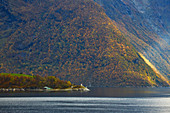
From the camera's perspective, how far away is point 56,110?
482 feet

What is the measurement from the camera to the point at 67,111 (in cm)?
14462

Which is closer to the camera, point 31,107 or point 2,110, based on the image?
point 2,110

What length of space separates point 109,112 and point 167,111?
20.4 m

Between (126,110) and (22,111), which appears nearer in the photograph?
(22,111)

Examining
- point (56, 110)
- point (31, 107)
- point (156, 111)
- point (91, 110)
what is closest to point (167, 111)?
point (156, 111)

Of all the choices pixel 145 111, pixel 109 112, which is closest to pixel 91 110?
pixel 109 112

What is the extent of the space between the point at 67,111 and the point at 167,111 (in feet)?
110

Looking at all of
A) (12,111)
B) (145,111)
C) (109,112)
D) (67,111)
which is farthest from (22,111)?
(145,111)

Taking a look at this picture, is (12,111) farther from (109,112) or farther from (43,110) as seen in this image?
(109,112)

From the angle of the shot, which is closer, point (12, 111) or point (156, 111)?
point (12, 111)

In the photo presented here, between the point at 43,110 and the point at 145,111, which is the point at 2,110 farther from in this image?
the point at 145,111

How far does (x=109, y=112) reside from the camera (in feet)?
471

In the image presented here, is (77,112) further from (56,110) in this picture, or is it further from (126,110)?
(126,110)

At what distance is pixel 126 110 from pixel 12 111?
38.4m
